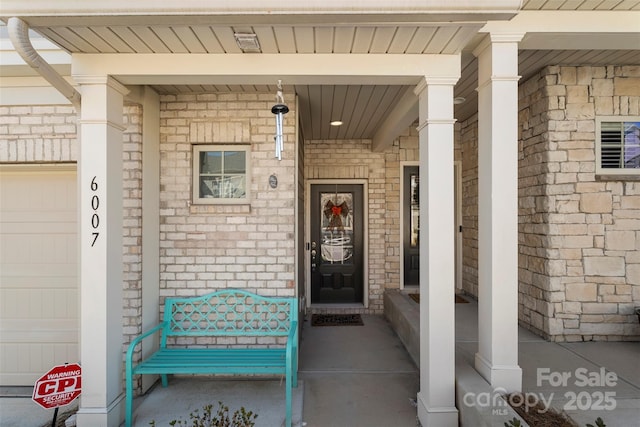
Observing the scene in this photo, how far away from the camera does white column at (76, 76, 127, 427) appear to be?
7.87 feet

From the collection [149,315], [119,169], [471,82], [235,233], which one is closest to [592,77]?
[471,82]

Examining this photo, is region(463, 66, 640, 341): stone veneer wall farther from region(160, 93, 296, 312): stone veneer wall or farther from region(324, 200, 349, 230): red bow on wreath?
region(324, 200, 349, 230): red bow on wreath

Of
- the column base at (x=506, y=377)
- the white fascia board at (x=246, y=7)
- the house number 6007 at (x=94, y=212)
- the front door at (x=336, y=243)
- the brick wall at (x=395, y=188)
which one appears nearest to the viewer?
the white fascia board at (x=246, y=7)

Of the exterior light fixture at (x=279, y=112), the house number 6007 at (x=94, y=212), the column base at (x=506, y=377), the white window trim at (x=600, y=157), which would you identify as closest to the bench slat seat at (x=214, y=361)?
the house number 6007 at (x=94, y=212)

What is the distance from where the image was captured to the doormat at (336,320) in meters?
4.81

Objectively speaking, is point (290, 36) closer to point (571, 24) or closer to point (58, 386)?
point (571, 24)

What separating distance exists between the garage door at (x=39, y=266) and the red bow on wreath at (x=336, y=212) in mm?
3337

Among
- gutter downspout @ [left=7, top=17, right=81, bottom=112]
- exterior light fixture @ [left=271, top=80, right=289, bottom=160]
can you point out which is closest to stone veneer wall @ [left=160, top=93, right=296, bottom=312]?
exterior light fixture @ [left=271, top=80, right=289, bottom=160]

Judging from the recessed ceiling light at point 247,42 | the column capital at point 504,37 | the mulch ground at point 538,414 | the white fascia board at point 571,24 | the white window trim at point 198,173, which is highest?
the white fascia board at point 571,24

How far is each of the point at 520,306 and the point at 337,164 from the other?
3.09m

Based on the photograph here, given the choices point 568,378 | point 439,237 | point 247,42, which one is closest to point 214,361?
point 439,237

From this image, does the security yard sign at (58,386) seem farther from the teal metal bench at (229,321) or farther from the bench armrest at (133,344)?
the teal metal bench at (229,321)

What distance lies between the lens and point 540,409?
2.14 m

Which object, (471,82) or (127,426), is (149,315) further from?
→ (471,82)
